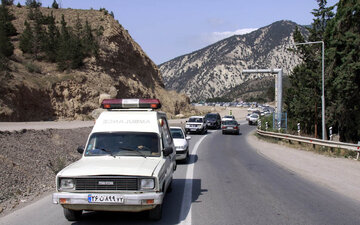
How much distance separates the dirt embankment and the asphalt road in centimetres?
100

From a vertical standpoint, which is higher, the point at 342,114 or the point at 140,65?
the point at 140,65

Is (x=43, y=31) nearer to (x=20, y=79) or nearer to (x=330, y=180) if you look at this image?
(x=20, y=79)

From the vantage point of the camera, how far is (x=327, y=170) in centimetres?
1371

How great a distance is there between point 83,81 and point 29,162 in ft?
114

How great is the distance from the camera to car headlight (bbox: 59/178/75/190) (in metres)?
6.30

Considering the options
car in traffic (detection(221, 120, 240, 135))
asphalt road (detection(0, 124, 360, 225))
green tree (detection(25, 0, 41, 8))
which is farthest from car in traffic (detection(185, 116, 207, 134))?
green tree (detection(25, 0, 41, 8))

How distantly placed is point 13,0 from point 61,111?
44.9 m

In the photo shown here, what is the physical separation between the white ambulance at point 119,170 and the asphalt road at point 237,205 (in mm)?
694

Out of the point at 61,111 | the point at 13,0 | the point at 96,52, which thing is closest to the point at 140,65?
the point at 96,52

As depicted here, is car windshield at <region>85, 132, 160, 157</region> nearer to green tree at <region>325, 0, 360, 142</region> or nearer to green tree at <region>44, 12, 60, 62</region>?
green tree at <region>325, 0, 360, 142</region>

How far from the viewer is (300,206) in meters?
7.95

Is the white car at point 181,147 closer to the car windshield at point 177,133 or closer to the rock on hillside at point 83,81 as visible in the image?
the car windshield at point 177,133

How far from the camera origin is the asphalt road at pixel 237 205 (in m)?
6.87

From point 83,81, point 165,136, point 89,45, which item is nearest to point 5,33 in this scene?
point 89,45
